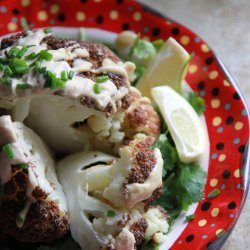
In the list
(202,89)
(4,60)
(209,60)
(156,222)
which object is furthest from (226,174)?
(4,60)

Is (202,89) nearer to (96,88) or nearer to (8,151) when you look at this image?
(96,88)

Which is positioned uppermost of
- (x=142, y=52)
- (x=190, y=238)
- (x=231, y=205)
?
(x=142, y=52)

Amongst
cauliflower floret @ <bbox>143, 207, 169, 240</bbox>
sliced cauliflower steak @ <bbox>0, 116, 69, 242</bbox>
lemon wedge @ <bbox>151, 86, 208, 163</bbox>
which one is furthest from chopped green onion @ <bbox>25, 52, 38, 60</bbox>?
cauliflower floret @ <bbox>143, 207, 169, 240</bbox>

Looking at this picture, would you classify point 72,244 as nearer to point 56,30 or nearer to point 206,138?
point 206,138

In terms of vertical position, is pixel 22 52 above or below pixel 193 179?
above

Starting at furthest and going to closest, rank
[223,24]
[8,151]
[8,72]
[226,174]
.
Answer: [223,24], [226,174], [8,72], [8,151]

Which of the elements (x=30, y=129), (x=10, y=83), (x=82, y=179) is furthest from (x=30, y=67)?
(x=82, y=179)

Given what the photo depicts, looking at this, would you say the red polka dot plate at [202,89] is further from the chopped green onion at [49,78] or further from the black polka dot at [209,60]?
the chopped green onion at [49,78]
